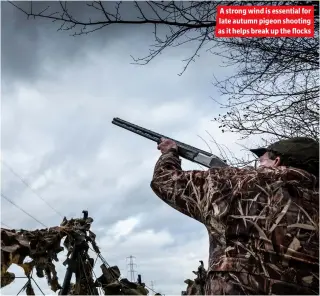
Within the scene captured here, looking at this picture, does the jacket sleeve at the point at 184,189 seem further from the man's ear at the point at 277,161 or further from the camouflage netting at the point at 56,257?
the camouflage netting at the point at 56,257

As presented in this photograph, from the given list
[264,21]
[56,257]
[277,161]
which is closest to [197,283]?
[56,257]

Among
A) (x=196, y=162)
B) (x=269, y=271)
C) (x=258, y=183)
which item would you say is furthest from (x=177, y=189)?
(x=196, y=162)

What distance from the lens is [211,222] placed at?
6.63ft

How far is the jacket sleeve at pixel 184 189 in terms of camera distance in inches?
82.1

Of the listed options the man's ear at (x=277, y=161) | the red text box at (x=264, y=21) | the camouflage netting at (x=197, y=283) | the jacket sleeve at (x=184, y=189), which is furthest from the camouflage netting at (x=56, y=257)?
the red text box at (x=264, y=21)

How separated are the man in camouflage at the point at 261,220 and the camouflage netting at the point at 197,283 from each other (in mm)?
732

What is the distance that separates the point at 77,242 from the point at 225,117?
140 inches

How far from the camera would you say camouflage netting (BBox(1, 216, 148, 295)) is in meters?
2.17

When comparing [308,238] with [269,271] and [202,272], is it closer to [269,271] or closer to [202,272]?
[269,271]

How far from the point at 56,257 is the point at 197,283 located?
99 centimetres

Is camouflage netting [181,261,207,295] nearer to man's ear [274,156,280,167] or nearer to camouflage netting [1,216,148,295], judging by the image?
camouflage netting [1,216,148,295]

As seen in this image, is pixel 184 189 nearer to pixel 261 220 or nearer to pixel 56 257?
pixel 261 220

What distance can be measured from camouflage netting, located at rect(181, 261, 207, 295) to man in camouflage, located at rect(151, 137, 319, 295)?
0.73 meters

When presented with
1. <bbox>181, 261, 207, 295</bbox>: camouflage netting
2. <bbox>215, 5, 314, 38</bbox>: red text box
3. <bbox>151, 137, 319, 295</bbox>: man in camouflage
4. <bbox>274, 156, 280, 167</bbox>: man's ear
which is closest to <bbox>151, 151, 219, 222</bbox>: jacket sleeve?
<bbox>151, 137, 319, 295</bbox>: man in camouflage
